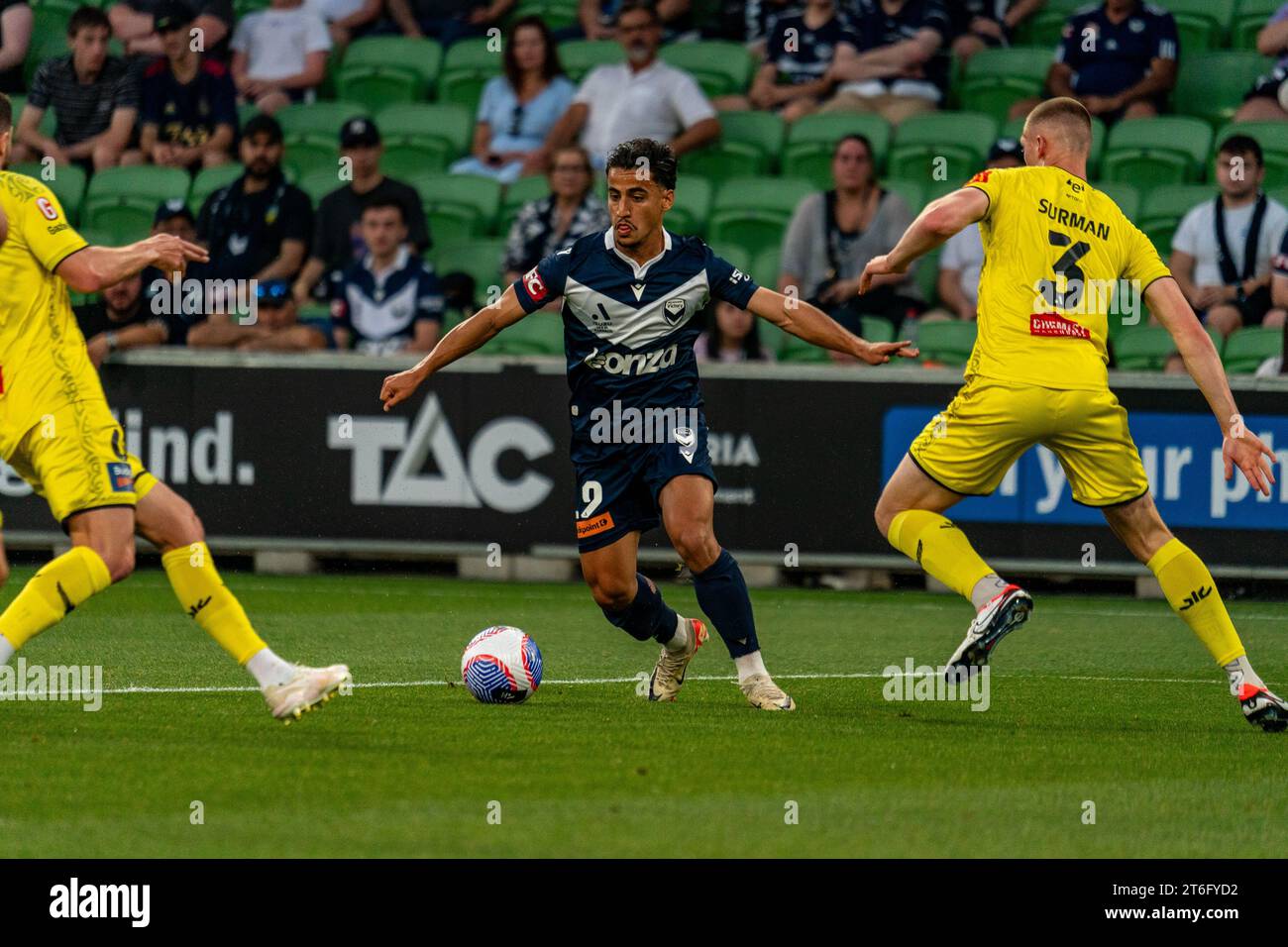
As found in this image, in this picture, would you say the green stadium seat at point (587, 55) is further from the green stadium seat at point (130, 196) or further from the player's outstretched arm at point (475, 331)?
the player's outstretched arm at point (475, 331)

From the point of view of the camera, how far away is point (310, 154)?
1822 centimetres

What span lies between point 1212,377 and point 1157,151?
28.2 ft

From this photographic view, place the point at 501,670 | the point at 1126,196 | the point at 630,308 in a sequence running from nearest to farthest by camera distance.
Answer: the point at 630,308, the point at 501,670, the point at 1126,196

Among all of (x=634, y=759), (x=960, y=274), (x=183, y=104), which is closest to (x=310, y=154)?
(x=183, y=104)

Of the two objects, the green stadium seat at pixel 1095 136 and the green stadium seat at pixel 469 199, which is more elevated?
the green stadium seat at pixel 1095 136

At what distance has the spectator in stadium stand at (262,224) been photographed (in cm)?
1616

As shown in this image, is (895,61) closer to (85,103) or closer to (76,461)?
(85,103)

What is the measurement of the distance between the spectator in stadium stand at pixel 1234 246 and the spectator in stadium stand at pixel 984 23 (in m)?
3.36

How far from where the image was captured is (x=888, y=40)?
1684 centimetres

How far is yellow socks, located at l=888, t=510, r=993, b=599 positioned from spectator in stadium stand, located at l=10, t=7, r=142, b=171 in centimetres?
1163

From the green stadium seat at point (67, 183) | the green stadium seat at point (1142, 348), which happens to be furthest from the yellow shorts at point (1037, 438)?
the green stadium seat at point (67, 183)
